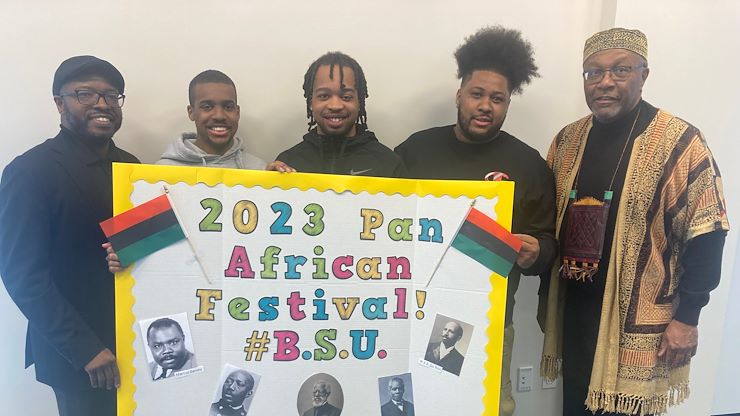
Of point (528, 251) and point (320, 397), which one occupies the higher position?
point (528, 251)

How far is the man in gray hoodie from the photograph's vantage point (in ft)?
4.45

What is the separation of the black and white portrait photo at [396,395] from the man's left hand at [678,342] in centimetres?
76

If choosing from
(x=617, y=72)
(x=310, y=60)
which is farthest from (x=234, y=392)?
(x=617, y=72)

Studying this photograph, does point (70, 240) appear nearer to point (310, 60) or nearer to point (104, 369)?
point (104, 369)

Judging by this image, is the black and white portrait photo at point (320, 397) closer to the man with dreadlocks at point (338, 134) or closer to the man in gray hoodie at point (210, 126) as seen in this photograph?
the man with dreadlocks at point (338, 134)

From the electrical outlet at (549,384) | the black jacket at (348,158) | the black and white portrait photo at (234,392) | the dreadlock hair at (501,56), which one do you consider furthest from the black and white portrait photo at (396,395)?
the electrical outlet at (549,384)

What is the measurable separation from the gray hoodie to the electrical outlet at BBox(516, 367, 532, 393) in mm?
1448

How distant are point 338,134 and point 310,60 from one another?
556 mm

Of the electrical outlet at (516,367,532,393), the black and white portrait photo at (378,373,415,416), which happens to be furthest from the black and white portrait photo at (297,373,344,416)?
the electrical outlet at (516,367,532,393)

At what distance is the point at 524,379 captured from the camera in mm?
2031

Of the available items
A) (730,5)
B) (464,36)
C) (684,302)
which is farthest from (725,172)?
(464,36)

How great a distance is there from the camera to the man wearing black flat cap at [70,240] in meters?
1.15

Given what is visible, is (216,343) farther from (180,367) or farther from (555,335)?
(555,335)

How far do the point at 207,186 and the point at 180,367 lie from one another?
45 centimetres
